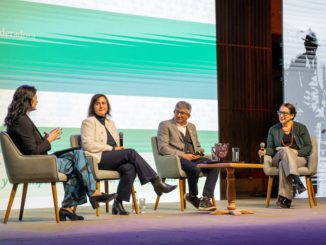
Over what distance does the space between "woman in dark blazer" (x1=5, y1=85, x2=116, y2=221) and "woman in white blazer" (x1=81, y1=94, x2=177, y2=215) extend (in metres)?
0.44

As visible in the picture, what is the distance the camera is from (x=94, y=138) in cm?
550

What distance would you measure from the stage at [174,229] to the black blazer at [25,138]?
0.53 metres

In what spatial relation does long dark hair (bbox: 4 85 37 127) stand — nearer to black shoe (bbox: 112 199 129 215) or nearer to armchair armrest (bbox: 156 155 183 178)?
black shoe (bbox: 112 199 129 215)

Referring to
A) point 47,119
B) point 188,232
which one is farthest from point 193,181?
point 188,232

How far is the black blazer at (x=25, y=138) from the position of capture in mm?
4688

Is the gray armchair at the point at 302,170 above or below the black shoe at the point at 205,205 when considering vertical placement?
above

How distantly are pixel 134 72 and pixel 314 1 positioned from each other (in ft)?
9.55

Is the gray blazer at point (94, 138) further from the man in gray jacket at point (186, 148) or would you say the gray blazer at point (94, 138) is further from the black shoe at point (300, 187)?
the black shoe at point (300, 187)

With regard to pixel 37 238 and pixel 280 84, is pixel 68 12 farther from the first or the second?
pixel 37 238

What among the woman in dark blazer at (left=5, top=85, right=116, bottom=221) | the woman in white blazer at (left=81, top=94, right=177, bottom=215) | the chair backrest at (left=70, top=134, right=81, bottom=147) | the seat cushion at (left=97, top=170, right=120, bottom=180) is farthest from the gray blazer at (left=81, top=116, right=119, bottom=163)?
the woman in dark blazer at (left=5, top=85, right=116, bottom=221)

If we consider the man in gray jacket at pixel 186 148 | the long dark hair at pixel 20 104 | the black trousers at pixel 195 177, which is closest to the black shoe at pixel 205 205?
the man in gray jacket at pixel 186 148

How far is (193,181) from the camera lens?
583 centimetres

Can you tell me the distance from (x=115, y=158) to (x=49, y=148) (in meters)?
0.73

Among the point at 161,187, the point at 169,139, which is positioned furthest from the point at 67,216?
the point at 169,139
